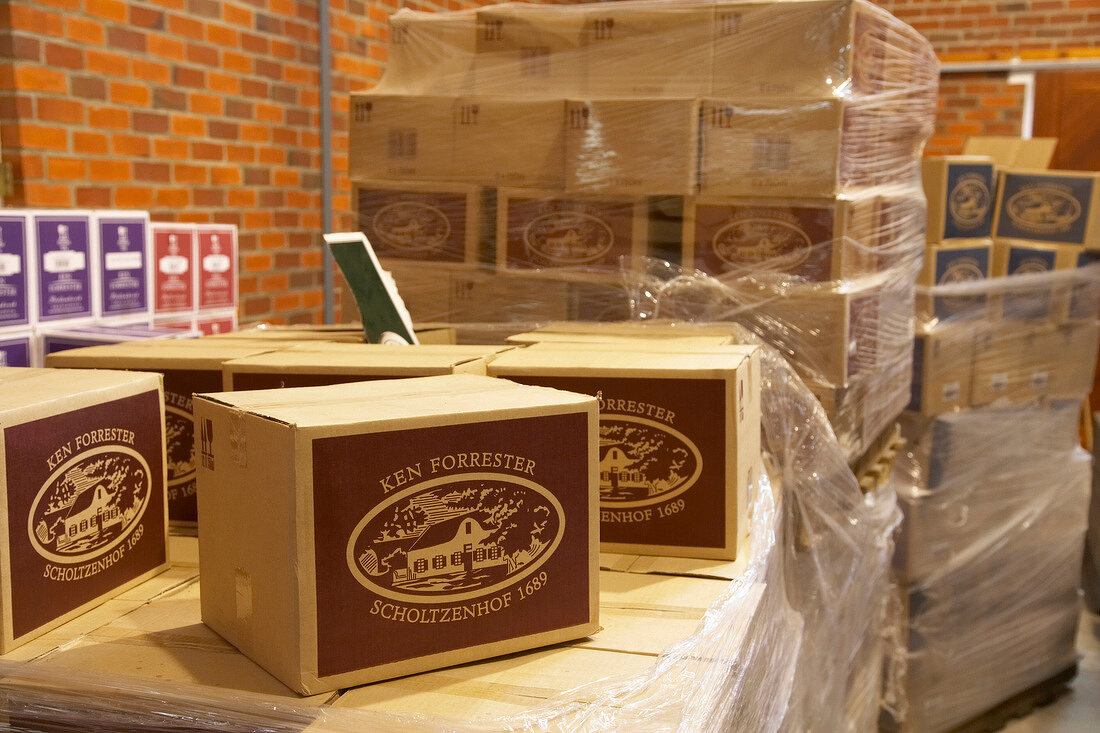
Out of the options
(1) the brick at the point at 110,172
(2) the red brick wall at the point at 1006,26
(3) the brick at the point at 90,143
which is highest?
(2) the red brick wall at the point at 1006,26

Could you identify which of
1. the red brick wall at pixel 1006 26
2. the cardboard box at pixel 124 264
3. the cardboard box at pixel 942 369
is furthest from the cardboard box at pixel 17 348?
the red brick wall at pixel 1006 26

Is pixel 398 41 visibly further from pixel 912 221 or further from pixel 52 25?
pixel 912 221

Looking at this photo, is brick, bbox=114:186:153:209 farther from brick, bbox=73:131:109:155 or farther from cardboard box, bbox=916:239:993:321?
cardboard box, bbox=916:239:993:321

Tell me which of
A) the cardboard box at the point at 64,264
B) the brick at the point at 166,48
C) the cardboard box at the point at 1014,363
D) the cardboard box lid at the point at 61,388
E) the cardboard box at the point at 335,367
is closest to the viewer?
the cardboard box lid at the point at 61,388

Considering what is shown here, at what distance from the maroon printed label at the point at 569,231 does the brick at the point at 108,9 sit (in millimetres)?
1417

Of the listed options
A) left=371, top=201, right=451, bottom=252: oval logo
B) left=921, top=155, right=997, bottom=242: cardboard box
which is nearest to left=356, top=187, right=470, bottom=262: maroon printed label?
left=371, top=201, right=451, bottom=252: oval logo

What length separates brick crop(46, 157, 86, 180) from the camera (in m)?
2.72

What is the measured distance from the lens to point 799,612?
1854 mm

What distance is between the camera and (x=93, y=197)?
9.46ft

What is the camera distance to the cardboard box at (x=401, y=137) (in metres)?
2.25

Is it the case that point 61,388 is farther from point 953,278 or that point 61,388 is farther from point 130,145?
point 953,278

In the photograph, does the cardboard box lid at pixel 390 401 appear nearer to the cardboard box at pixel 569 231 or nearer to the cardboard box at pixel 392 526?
the cardboard box at pixel 392 526

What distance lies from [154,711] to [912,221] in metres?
2.06

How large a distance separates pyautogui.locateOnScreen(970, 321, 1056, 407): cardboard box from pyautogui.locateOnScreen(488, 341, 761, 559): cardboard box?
213 cm
